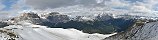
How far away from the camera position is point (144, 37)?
183750 mm

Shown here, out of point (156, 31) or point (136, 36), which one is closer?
point (156, 31)

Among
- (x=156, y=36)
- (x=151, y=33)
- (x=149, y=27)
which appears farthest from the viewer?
(x=149, y=27)

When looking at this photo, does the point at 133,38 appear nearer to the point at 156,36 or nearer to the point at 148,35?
the point at 148,35

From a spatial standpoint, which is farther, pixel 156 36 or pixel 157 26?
pixel 157 26

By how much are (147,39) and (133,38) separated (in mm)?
22717

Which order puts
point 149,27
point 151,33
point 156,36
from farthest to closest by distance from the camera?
point 149,27
point 151,33
point 156,36

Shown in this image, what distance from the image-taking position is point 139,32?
Result: 19938 cm

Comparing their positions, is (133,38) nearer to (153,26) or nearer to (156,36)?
(153,26)

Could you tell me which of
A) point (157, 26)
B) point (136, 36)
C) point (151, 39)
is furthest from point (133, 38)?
point (151, 39)

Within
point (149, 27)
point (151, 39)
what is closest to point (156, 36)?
point (151, 39)

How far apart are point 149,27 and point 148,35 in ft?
44.7

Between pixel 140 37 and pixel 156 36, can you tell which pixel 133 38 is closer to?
pixel 140 37

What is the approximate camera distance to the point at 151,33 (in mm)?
180000

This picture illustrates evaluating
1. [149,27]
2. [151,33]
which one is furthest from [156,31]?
[149,27]
